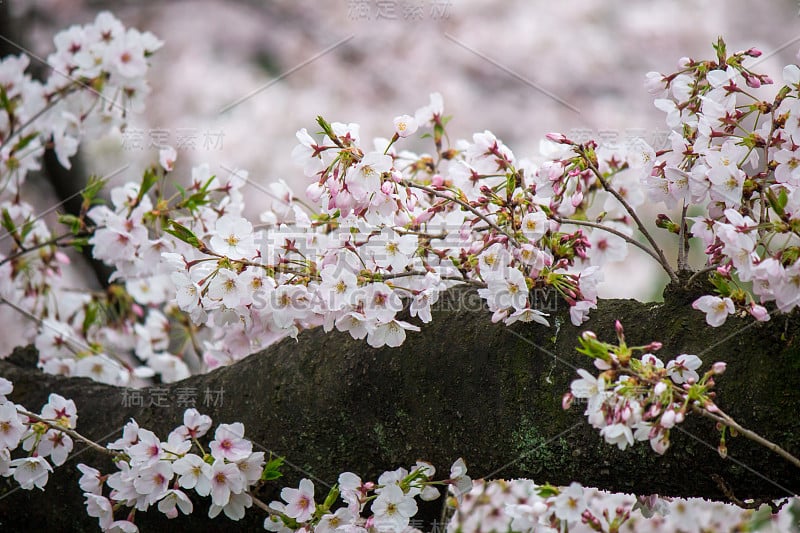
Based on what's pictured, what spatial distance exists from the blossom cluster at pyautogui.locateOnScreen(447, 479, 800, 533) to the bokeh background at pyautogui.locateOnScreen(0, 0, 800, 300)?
3.17m

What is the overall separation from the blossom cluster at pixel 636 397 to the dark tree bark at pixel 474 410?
4.3 inches

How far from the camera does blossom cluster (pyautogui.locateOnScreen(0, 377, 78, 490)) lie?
151 centimetres

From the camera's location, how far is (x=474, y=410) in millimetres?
1358

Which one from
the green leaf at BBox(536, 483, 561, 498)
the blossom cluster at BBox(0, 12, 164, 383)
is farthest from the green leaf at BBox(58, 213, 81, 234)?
the green leaf at BBox(536, 483, 561, 498)

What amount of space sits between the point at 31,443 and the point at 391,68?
4118 mm

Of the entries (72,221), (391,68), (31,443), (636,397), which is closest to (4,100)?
(72,221)

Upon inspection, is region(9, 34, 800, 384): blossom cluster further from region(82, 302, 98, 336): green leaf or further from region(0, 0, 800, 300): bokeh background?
region(0, 0, 800, 300): bokeh background

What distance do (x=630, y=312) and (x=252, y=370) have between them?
2.57 feet

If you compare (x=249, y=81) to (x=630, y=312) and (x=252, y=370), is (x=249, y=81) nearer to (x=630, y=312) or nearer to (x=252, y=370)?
(x=252, y=370)

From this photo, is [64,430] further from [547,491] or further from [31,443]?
[547,491]

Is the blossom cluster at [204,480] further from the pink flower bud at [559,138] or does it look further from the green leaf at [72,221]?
the pink flower bud at [559,138]

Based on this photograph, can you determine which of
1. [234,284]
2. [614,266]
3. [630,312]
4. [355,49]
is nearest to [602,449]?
[630,312]

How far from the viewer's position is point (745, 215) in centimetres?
128

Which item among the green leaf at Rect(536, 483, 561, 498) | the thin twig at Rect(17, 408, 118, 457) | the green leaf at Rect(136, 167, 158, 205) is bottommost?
the green leaf at Rect(536, 483, 561, 498)
